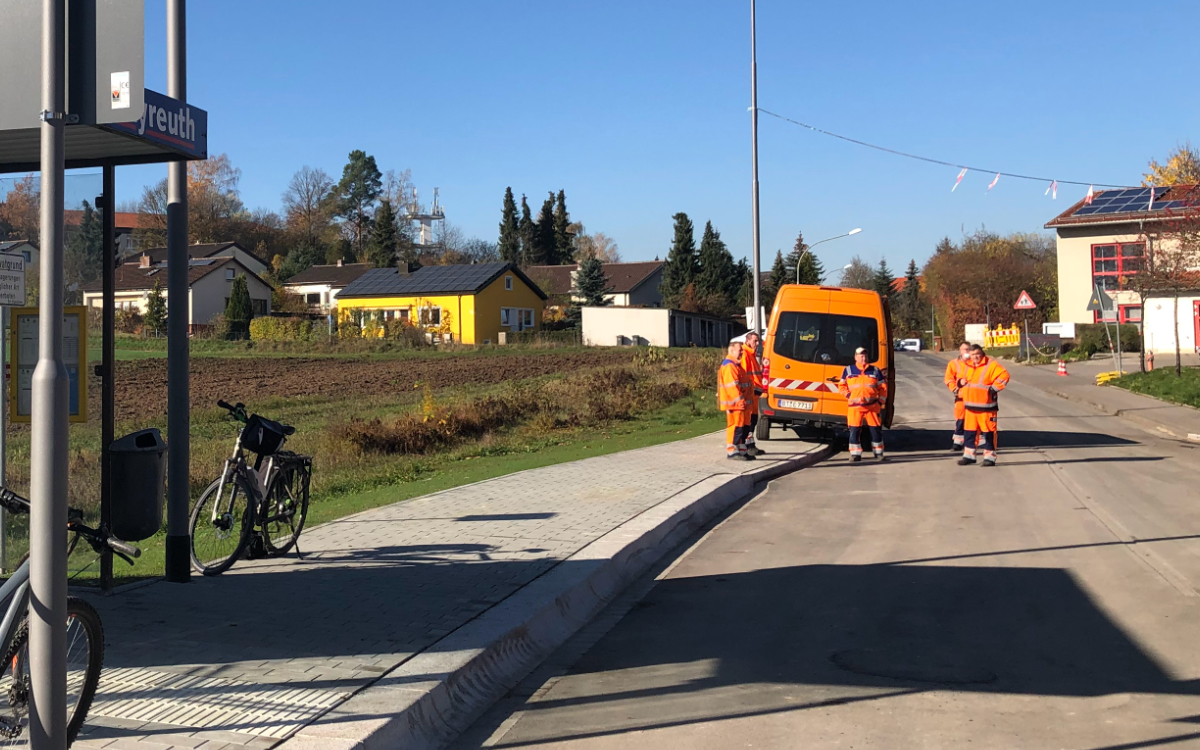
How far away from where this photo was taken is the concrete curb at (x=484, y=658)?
4582 millimetres

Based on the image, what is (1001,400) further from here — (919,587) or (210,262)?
(210,262)

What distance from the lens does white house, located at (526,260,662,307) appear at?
9638 centimetres

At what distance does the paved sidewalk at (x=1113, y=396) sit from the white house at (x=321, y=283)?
59357 millimetres

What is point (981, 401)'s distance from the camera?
14977 millimetres

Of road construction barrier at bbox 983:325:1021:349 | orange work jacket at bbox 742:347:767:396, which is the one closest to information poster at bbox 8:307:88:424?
orange work jacket at bbox 742:347:767:396

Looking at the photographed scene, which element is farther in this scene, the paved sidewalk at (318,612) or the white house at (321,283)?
the white house at (321,283)

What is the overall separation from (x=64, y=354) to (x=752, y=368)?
33.7 feet

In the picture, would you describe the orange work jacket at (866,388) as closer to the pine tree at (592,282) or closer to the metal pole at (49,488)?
the metal pole at (49,488)

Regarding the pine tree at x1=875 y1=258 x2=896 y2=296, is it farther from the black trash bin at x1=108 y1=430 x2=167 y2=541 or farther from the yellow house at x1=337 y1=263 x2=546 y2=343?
the black trash bin at x1=108 y1=430 x2=167 y2=541

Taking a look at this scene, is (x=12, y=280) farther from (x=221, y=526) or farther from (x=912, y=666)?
(x=912, y=666)

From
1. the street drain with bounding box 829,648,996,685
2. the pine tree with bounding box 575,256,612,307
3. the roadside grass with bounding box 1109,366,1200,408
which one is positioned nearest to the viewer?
the street drain with bounding box 829,648,996,685

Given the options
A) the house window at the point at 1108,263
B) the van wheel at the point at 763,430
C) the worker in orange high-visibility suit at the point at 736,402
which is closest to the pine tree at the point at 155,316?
the van wheel at the point at 763,430

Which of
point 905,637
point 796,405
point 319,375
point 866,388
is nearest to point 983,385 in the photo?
point 866,388

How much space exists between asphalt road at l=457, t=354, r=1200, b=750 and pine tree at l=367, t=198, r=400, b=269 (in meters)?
89.1
